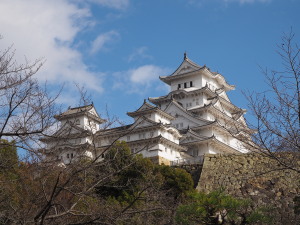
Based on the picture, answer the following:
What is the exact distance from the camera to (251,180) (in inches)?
781

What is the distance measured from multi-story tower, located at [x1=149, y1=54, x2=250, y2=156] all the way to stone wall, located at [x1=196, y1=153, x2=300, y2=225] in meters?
14.9

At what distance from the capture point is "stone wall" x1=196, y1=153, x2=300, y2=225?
18875mm

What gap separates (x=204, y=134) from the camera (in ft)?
129

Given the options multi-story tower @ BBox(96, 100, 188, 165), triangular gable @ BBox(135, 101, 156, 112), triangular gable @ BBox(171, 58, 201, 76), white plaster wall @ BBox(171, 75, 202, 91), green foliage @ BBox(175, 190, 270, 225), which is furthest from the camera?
triangular gable @ BBox(171, 58, 201, 76)

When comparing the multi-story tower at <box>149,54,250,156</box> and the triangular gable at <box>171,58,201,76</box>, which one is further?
the triangular gable at <box>171,58,201,76</box>

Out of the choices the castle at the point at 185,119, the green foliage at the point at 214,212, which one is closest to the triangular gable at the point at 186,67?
the castle at the point at 185,119

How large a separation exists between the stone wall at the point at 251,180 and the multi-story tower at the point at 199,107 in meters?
14.9

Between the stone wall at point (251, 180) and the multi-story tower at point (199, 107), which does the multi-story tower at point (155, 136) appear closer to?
the multi-story tower at point (199, 107)

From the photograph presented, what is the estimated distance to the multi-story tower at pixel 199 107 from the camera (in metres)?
37.9

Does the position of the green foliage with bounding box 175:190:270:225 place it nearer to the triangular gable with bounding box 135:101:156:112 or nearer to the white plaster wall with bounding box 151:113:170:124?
the white plaster wall with bounding box 151:113:170:124

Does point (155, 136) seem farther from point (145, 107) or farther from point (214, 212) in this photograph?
point (214, 212)

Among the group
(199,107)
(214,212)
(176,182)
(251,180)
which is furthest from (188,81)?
(214,212)

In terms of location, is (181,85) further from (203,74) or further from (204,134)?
(204,134)

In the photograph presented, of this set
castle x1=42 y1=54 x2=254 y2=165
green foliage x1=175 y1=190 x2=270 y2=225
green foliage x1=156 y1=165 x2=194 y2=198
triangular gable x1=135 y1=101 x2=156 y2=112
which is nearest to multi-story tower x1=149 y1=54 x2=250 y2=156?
castle x1=42 y1=54 x2=254 y2=165
